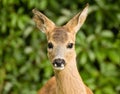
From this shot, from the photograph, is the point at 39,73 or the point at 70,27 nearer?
the point at 70,27

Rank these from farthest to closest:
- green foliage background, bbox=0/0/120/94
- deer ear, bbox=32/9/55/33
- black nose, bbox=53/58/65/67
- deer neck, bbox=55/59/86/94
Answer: green foliage background, bbox=0/0/120/94 < deer ear, bbox=32/9/55/33 < deer neck, bbox=55/59/86/94 < black nose, bbox=53/58/65/67

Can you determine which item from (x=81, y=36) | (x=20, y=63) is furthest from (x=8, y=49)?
(x=81, y=36)

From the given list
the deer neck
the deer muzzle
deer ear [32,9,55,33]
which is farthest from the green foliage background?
the deer muzzle

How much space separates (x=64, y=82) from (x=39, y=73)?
6.87 ft

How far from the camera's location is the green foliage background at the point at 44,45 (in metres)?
6.61

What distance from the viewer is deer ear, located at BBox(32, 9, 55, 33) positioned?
491cm

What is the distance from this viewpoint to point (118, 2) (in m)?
6.67

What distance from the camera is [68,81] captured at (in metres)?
4.80

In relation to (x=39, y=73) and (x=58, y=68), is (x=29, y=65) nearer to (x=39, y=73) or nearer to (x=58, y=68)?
(x=39, y=73)

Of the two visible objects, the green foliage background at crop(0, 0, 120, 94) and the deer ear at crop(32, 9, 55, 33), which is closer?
the deer ear at crop(32, 9, 55, 33)

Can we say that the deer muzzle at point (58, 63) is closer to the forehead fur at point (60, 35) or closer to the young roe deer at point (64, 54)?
the young roe deer at point (64, 54)

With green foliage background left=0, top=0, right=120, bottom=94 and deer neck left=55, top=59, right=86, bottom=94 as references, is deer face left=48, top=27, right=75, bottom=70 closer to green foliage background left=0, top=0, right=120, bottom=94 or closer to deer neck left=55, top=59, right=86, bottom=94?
deer neck left=55, top=59, right=86, bottom=94

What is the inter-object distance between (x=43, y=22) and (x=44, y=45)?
6.12 feet

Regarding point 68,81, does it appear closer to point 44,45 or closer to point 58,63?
point 58,63
